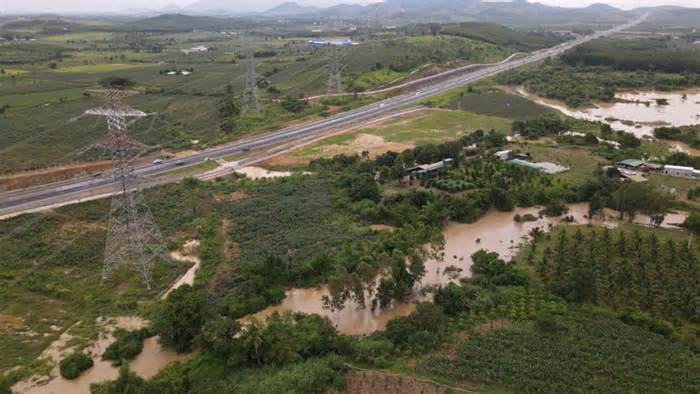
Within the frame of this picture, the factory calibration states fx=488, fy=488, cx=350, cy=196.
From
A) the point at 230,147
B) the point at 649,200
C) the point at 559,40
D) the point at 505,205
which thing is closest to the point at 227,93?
the point at 230,147

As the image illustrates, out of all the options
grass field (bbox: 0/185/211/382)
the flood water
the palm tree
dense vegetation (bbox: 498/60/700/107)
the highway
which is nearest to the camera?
the palm tree

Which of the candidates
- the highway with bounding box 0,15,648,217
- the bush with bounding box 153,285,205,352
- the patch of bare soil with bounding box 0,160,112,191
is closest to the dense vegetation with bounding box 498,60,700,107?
the highway with bounding box 0,15,648,217

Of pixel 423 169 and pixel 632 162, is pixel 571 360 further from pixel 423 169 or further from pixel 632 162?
pixel 632 162

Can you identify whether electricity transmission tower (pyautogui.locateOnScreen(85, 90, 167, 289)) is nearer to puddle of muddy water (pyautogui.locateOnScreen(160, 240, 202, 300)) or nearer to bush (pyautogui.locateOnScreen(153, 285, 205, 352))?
puddle of muddy water (pyautogui.locateOnScreen(160, 240, 202, 300))

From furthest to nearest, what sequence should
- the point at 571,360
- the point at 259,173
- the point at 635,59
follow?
1. the point at 635,59
2. the point at 259,173
3. the point at 571,360

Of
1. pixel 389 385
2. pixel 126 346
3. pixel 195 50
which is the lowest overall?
pixel 389 385

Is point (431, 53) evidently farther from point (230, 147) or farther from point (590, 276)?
point (590, 276)

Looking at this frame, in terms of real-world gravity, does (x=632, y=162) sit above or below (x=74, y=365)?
above

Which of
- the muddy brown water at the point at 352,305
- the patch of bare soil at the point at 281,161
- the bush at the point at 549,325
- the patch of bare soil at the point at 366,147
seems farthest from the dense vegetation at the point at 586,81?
the bush at the point at 549,325

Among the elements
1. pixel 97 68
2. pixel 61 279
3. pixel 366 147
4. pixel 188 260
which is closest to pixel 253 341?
pixel 188 260
